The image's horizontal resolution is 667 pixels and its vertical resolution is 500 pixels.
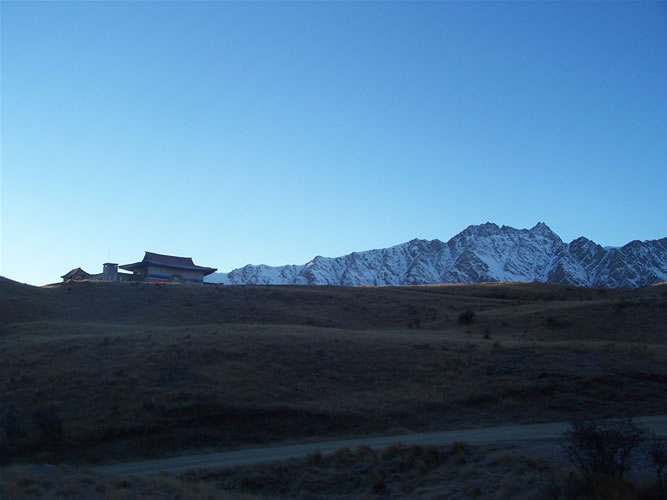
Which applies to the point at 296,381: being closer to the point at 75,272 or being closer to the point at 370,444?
the point at 370,444

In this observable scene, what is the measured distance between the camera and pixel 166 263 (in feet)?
282

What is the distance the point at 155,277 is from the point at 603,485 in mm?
78047

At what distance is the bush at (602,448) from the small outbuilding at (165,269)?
75.2 meters

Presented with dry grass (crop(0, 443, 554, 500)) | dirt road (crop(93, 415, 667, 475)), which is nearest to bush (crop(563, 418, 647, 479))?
dry grass (crop(0, 443, 554, 500))

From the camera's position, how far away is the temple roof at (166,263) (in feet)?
275

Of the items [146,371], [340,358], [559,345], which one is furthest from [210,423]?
[559,345]

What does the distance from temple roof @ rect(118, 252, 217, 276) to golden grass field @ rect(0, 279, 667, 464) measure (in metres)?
42.0

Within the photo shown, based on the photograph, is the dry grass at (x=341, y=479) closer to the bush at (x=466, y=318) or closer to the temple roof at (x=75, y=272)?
the bush at (x=466, y=318)

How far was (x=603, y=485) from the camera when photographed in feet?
36.3

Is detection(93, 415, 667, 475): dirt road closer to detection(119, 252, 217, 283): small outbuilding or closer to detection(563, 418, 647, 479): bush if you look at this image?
detection(563, 418, 647, 479): bush

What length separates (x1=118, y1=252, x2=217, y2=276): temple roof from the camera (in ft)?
275

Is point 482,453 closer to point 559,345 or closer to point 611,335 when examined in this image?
point 559,345

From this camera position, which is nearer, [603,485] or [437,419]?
[603,485]

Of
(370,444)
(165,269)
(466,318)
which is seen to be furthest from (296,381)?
(165,269)
